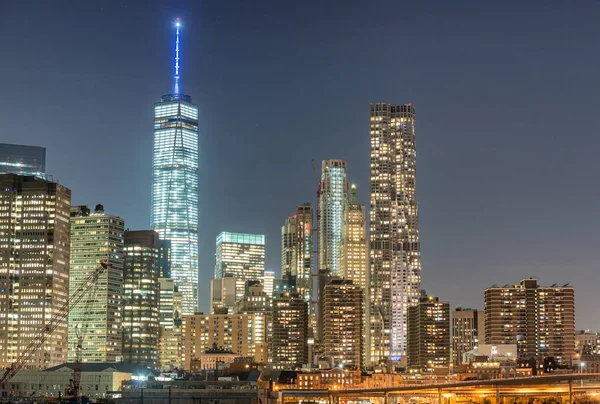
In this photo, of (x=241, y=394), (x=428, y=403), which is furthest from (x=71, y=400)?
(x=428, y=403)

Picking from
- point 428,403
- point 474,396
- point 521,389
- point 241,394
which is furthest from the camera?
point 241,394

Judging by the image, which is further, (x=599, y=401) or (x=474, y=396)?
(x=474, y=396)

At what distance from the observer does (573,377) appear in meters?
135

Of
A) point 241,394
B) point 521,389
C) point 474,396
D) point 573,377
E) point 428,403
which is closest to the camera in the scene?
point 573,377

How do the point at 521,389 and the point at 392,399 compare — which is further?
the point at 392,399

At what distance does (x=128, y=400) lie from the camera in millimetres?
191500

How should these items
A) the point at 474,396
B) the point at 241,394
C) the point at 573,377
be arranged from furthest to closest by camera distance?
the point at 241,394
the point at 474,396
the point at 573,377

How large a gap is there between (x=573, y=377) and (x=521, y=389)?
1453 centimetres

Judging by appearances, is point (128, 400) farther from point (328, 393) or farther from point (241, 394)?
point (328, 393)

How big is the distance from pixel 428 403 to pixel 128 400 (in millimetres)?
50685

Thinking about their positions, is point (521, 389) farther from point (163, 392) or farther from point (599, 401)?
point (163, 392)

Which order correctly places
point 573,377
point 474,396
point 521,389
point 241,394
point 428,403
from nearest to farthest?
1. point 573,377
2. point 521,389
3. point 474,396
4. point 428,403
5. point 241,394

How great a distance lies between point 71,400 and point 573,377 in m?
98.0

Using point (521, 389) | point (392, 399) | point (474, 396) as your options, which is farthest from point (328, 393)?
point (521, 389)
